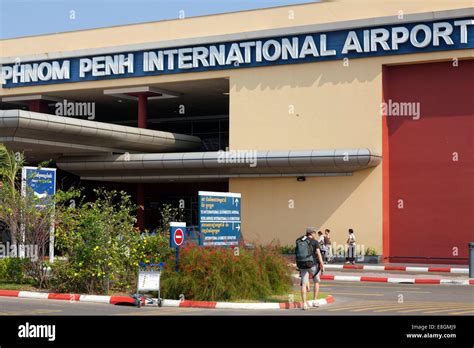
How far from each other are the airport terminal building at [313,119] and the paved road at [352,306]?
11.8m

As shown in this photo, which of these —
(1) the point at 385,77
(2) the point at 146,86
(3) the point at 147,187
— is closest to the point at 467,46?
(1) the point at 385,77

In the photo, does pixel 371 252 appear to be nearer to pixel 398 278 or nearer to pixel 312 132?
pixel 312 132

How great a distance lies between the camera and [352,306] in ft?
64.8

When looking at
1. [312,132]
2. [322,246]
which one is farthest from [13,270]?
[312,132]

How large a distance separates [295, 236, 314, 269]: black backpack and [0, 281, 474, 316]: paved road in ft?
3.52

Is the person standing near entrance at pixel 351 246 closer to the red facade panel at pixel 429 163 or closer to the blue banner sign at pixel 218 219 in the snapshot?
the red facade panel at pixel 429 163

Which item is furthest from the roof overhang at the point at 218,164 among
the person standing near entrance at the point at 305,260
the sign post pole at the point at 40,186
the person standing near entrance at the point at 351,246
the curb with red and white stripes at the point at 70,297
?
the curb with red and white stripes at the point at 70,297

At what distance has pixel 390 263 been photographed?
36.2 m

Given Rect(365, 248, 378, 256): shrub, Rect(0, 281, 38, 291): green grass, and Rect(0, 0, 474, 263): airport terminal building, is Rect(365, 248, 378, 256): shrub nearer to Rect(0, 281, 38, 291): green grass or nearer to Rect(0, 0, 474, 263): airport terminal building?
Rect(0, 0, 474, 263): airport terminal building

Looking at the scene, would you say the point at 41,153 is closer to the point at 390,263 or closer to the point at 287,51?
the point at 287,51

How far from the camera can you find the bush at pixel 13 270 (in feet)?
77.1

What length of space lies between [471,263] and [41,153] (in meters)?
21.8

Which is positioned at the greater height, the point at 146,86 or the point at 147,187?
the point at 146,86

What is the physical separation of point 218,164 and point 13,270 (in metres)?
16.4
